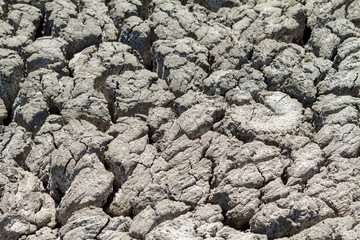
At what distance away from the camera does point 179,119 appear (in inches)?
283

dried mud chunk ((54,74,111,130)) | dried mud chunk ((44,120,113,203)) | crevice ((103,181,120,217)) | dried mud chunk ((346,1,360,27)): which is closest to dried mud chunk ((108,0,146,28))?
dried mud chunk ((54,74,111,130))

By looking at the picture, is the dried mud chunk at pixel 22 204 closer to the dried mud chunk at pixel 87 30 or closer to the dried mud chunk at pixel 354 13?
the dried mud chunk at pixel 87 30

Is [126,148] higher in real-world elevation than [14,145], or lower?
higher

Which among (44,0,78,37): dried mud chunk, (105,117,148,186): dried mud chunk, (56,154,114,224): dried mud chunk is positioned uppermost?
(44,0,78,37): dried mud chunk

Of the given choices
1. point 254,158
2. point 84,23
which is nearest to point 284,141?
point 254,158

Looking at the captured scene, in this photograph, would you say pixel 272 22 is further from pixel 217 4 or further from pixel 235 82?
pixel 235 82

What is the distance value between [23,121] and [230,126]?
7.90 ft

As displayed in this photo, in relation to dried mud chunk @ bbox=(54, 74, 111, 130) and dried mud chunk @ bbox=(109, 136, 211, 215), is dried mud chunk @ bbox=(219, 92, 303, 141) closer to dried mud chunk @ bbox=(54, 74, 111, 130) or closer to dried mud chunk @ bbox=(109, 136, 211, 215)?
dried mud chunk @ bbox=(109, 136, 211, 215)

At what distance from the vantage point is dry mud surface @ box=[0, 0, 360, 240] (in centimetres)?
624

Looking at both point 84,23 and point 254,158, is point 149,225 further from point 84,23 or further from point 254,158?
point 84,23

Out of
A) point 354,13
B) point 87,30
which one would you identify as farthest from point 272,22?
point 87,30

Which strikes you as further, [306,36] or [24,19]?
[24,19]

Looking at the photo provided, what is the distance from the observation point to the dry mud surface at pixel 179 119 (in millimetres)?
6238

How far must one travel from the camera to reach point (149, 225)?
620cm
